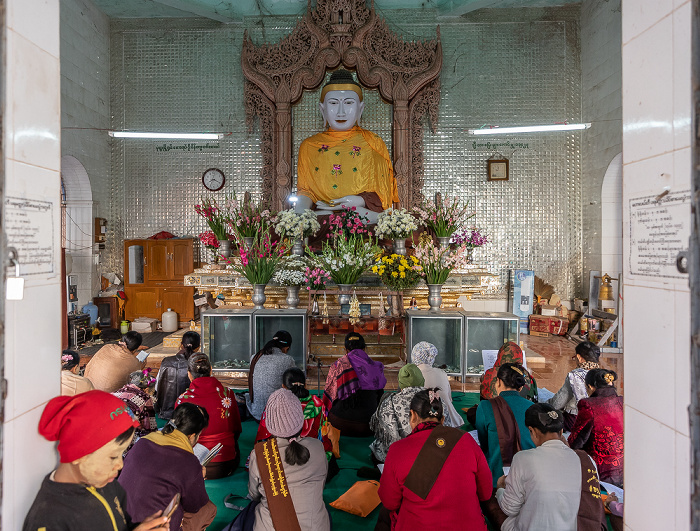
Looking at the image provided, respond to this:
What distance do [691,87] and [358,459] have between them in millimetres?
3256

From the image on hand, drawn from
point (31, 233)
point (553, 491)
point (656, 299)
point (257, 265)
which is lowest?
point (553, 491)

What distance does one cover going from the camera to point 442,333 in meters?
6.00

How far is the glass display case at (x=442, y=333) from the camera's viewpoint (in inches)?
229

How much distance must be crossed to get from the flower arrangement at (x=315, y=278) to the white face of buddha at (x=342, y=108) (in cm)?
375

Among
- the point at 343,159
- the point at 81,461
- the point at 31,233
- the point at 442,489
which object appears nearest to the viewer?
the point at 81,461

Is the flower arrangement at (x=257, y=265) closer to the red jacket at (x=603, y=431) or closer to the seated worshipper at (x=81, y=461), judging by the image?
the red jacket at (x=603, y=431)

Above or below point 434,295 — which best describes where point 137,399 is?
below

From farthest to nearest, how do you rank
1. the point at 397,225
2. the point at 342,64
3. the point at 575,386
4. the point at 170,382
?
the point at 342,64
the point at 397,225
the point at 170,382
the point at 575,386

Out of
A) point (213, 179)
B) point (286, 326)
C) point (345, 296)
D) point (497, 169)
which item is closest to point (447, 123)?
point (497, 169)

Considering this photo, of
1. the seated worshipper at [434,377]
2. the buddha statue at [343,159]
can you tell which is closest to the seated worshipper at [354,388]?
the seated worshipper at [434,377]

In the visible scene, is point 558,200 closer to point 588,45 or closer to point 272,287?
point 588,45

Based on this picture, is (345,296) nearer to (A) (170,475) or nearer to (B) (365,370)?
(B) (365,370)

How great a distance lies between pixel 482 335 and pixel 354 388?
92.0 inches

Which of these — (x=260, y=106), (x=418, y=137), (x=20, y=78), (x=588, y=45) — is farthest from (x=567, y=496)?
(x=588, y=45)
